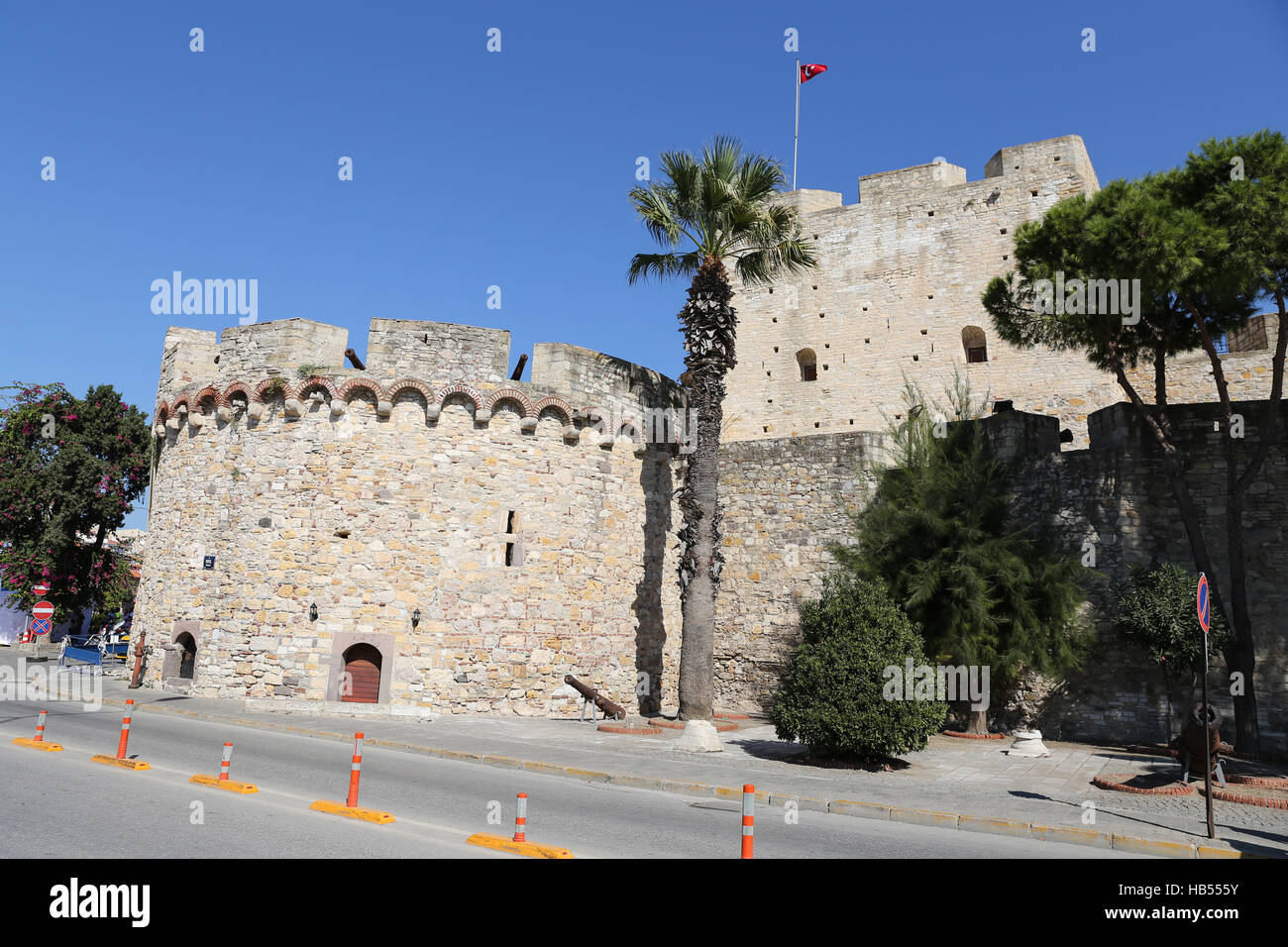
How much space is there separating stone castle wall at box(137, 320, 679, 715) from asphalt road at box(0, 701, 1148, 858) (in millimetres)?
4710

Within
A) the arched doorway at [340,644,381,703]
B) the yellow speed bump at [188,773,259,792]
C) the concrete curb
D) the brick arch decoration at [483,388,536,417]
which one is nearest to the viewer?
the concrete curb

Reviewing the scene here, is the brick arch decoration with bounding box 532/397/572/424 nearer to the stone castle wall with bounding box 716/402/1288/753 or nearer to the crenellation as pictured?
the crenellation

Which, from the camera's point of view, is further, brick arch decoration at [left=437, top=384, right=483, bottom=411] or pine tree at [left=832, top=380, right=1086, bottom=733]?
brick arch decoration at [left=437, top=384, right=483, bottom=411]

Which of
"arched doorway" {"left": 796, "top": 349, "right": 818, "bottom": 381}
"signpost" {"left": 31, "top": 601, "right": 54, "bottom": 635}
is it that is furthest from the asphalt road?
"arched doorway" {"left": 796, "top": 349, "right": 818, "bottom": 381}

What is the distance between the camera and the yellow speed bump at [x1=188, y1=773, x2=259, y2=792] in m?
8.03

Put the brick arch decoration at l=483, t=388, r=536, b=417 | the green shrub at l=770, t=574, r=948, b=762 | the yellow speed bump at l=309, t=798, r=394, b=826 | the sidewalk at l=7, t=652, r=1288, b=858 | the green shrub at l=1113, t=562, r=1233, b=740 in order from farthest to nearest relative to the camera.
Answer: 1. the brick arch decoration at l=483, t=388, r=536, b=417
2. the green shrub at l=1113, t=562, r=1233, b=740
3. the green shrub at l=770, t=574, r=948, b=762
4. the sidewalk at l=7, t=652, r=1288, b=858
5. the yellow speed bump at l=309, t=798, r=394, b=826

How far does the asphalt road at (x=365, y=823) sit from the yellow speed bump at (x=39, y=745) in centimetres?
12

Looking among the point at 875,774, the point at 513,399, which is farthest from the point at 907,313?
the point at 875,774

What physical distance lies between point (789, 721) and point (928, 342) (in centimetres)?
1716

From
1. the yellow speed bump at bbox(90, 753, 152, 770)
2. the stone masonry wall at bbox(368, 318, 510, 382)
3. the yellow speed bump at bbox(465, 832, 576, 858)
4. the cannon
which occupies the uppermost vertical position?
the stone masonry wall at bbox(368, 318, 510, 382)

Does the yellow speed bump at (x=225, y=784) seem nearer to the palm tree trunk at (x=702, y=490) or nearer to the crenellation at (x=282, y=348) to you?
the palm tree trunk at (x=702, y=490)

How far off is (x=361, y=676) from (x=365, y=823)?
8969 millimetres

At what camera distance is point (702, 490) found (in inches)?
578
